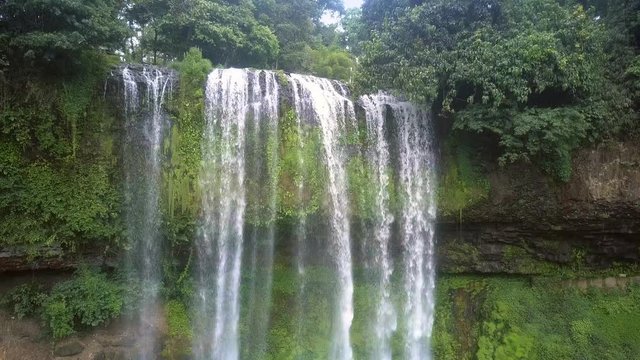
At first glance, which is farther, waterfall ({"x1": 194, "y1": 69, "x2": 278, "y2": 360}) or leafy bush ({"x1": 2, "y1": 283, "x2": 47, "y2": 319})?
waterfall ({"x1": 194, "y1": 69, "x2": 278, "y2": 360})

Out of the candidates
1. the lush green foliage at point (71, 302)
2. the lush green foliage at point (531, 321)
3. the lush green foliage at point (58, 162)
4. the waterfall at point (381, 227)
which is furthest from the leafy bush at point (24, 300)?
the lush green foliage at point (531, 321)

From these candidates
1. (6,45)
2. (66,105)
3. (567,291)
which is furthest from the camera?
(567,291)

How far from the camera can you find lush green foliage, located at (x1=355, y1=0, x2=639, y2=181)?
9.44m

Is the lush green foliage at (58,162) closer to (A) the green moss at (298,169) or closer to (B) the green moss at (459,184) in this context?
(A) the green moss at (298,169)

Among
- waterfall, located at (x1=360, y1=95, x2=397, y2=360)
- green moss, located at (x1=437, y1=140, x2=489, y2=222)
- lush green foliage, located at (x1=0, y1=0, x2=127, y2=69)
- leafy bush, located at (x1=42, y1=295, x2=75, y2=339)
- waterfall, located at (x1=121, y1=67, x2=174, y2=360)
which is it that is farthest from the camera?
green moss, located at (x1=437, y1=140, x2=489, y2=222)

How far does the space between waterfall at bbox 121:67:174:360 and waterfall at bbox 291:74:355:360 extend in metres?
3.01

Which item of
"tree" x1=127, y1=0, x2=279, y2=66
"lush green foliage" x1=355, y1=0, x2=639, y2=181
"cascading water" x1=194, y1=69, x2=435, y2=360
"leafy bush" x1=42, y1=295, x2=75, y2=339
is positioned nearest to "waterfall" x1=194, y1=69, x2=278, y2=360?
"cascading water" x1=194, y1=69, x2=435, y2=360

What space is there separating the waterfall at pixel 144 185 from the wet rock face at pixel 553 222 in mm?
6221

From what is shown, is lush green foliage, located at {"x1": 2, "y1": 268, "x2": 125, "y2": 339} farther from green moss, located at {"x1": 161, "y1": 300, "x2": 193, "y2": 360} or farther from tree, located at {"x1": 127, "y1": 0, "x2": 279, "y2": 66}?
tree, located at {"x1": 127, "y1": 0, "x2": 279, "y2": 66}

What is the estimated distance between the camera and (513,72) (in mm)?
9312

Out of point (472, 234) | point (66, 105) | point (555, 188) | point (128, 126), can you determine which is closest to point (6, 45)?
point (66, 105)

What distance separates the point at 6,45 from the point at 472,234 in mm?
10091

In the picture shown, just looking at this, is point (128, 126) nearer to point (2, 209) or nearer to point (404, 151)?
point (2, 209)

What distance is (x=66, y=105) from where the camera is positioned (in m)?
9.08
